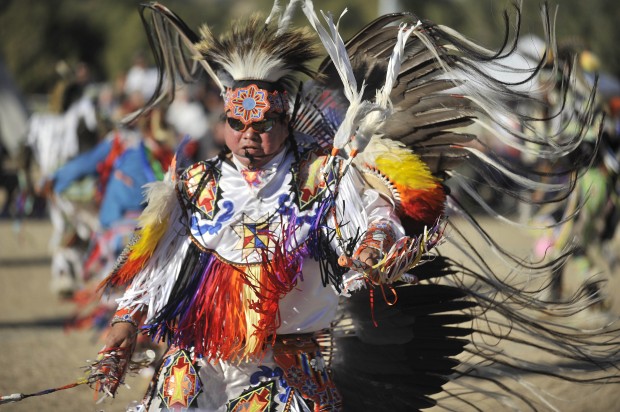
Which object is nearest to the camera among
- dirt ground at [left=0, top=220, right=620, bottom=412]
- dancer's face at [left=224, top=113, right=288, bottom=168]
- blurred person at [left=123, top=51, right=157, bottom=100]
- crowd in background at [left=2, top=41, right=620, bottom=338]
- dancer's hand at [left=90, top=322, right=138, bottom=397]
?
dancer's hand at [left=90, top=322, right=138, bottom=397]

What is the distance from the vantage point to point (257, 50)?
3.17 m

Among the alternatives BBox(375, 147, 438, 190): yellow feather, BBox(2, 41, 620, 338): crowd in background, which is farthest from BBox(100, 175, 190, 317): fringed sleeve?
BBox(2, 41, 620, 338): crowd in background

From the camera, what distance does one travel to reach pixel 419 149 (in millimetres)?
3346

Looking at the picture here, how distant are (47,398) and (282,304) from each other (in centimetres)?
306

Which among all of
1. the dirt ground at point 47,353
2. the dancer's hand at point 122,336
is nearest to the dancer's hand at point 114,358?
the dancer's hand at point 122,336

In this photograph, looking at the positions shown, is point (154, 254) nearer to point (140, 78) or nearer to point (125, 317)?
point (125, 317)

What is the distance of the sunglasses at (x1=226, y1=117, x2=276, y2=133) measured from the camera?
10.3ft

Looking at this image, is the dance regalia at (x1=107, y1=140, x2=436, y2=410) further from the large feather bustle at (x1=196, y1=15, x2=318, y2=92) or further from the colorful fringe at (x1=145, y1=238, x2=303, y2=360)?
the large feather bustle at (x1=196, y1=15, x2=318, y2=92)

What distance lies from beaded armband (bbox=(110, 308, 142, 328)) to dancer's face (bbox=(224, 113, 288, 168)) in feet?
2.25

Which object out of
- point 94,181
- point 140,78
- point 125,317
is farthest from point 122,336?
point 140,78

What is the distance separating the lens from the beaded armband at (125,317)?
311 cm

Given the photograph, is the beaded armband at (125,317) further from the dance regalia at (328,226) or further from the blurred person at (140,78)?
the blurred person at (140,78)

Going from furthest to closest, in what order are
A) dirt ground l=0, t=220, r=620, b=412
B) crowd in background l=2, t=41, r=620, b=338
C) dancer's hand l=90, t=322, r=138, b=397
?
1. crowd in background l=2, t=41, r=620, b=338
2. dirt ground l=0, t=220, r=620, b=412
3. dancer's hand l=90, t=322, r=138, b=397

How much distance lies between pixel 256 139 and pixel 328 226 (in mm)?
416
